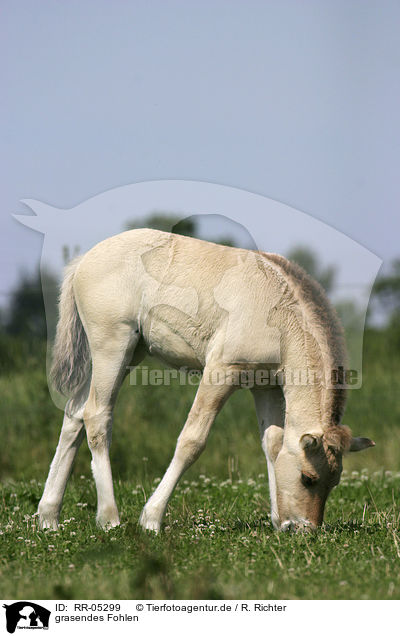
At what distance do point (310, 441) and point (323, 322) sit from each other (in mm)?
975

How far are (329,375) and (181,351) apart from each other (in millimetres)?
1207

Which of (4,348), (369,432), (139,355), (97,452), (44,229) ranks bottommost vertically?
(369,432)

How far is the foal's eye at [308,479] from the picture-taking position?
231 inches

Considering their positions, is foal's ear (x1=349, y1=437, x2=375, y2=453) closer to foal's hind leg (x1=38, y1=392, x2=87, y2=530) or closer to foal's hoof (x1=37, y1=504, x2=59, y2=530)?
foal's hind leg (x1=38, y1=392, x2=87, y2=530)

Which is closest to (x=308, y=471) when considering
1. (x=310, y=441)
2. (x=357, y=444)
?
(x=310, y=441)

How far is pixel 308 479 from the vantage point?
232 inches

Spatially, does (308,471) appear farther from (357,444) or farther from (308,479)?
(357,444)

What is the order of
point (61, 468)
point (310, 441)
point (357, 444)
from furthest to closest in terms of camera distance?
point (61, 468) < point (357, 444) < point (310, 441)

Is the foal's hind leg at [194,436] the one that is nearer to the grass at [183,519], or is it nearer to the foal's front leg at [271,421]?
the grass at [183,519]
